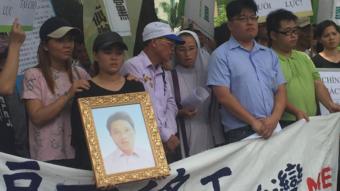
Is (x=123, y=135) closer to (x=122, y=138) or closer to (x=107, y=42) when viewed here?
(x=122, y=138)

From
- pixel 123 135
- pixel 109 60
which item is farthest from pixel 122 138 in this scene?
pixel 109 60

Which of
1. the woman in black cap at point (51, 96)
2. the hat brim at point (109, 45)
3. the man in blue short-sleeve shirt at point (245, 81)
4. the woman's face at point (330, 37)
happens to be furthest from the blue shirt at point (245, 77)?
the woman's face at point (330, 37)

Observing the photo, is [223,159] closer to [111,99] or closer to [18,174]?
[111,99]

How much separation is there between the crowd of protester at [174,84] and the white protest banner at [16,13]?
0.39 feet

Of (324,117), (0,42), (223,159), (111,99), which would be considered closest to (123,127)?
(111,99)

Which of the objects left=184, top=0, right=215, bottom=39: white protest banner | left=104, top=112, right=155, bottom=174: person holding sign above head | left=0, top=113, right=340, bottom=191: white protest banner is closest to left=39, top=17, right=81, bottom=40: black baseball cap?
left=104, top=112, right=155, bottom=174: person holding sign above head

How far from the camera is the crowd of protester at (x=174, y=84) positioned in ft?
12.2

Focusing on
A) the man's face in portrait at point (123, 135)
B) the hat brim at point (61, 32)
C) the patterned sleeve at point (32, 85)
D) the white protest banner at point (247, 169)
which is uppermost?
the hat brim at point (61, 32)

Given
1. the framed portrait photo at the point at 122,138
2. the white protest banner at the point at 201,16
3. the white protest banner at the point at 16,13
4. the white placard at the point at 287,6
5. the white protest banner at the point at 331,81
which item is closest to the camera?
the framed portrait photo at the point at 122,138

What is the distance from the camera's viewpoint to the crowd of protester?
373 cm

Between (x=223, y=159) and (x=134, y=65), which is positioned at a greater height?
(x=134, y=65)

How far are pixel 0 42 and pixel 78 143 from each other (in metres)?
1.19

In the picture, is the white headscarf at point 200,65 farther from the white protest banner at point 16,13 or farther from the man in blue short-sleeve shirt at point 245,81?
the white protest banner at point 16,13

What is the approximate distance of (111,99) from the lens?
3621 millimetres
